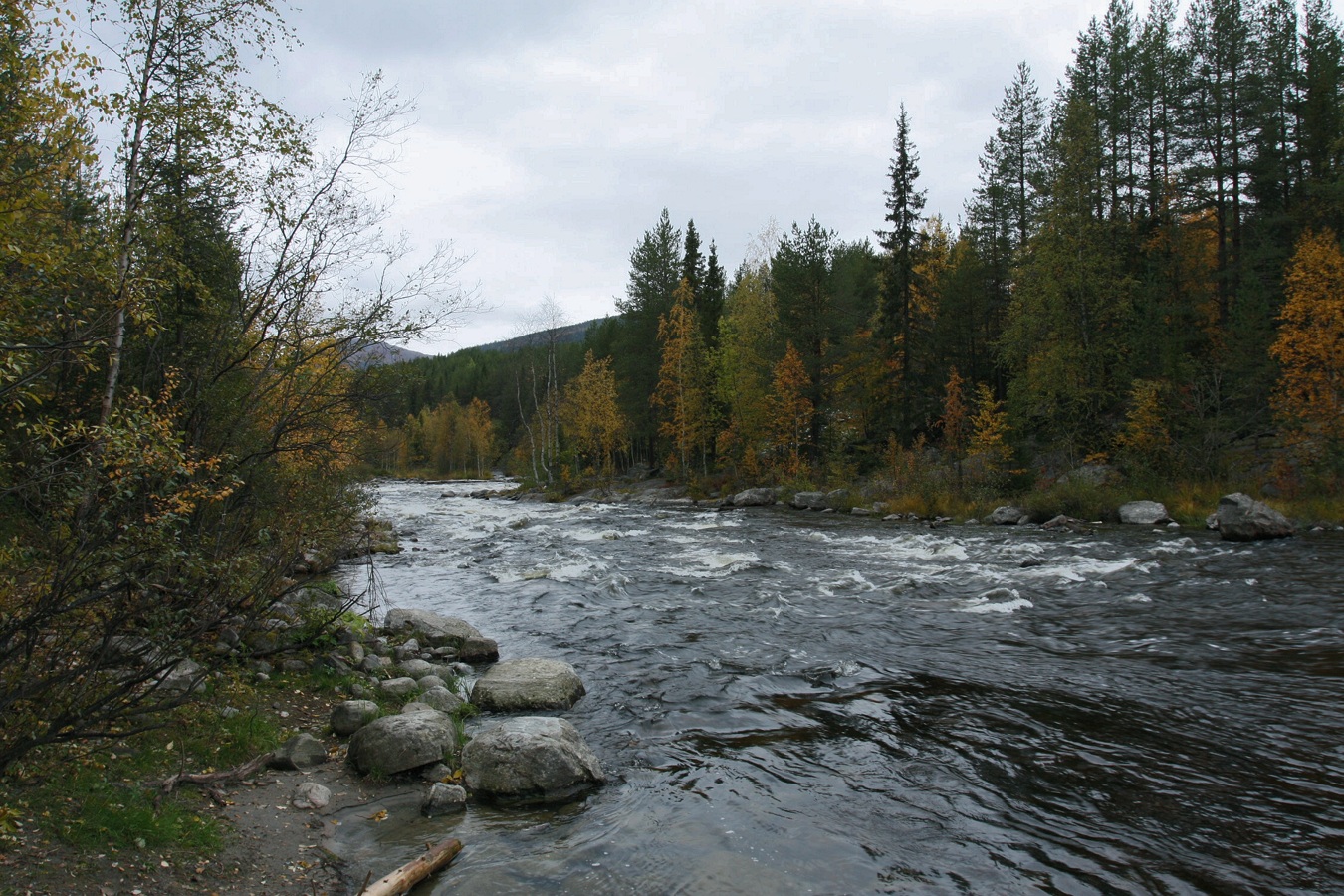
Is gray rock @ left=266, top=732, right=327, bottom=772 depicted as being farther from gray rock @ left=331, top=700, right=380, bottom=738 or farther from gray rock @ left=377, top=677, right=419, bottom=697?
gray rock @ left=377, top=677, right=419, bottom=697

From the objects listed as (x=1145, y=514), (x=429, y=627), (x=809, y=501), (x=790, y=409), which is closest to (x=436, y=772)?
(x=429, y=627)

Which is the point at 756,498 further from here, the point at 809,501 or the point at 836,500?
the point at 836,500

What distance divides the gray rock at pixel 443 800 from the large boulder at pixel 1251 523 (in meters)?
19.7

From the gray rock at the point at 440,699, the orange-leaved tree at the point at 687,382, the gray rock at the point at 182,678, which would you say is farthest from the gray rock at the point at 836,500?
the gray rock at the point at 182,678

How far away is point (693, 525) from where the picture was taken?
26391 millimetres

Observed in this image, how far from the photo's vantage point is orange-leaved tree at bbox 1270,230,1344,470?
20.7 m

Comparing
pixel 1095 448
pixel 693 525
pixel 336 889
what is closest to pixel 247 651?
pixel 336 889

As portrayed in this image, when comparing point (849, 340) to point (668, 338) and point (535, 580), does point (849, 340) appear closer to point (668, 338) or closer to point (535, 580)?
point (668, 338)

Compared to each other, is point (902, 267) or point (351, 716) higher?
point (902, 267)

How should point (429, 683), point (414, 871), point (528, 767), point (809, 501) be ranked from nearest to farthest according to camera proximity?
1. point (414, 871)
2. point (528, 767)
3. point (429, 683)
4. point (809, 501)

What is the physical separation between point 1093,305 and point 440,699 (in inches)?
1176

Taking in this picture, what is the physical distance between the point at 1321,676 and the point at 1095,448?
21239 mm

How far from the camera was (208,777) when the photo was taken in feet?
17.0

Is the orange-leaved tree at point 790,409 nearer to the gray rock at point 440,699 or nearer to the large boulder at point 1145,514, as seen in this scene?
the large boulder at point 1145,514
